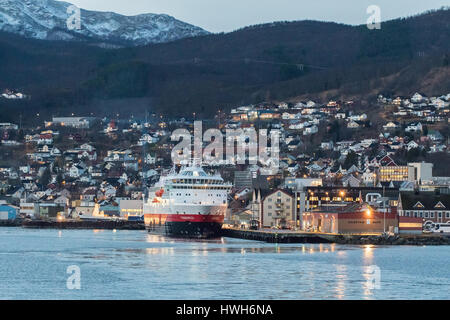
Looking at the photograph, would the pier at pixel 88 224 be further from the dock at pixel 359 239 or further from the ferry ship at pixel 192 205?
the dock at pixel 359 239

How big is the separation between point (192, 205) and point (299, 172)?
168 ft

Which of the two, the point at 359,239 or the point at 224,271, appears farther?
the point at 359,239

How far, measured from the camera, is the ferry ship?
8619 cm

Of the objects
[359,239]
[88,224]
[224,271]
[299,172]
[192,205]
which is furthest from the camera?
[299,172]

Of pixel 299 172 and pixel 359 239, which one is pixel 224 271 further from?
pixel 299 172

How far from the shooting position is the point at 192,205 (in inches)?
3418

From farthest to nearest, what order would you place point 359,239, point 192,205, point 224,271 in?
1. point 192,205
2. point 359,239
3. point 224,271

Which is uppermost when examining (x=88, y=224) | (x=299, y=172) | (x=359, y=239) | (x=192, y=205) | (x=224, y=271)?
(x=299, y=172)

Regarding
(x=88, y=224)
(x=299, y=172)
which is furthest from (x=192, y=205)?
(x=299, y=172)

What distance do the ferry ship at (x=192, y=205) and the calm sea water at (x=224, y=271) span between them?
13.2 metres

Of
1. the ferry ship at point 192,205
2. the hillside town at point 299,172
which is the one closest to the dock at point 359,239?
the hillside town at point 299,172

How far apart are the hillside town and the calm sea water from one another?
10.9 metres

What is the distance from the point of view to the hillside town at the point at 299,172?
8025 centimetres
